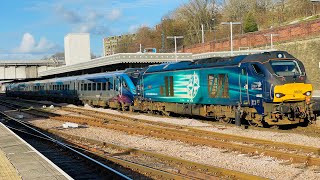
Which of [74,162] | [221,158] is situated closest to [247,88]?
[221,158]

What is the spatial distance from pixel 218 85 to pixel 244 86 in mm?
2013

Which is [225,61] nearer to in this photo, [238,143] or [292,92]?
[292,92]

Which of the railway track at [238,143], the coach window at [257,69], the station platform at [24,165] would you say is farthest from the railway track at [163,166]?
the coach window at [257,69]

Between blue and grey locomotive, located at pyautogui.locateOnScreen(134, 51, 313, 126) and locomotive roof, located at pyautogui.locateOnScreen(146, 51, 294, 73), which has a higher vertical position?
locomotive roof, located at pyautogui.locateOnScreen(146, 51, 294, 73)

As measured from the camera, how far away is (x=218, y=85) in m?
19.2

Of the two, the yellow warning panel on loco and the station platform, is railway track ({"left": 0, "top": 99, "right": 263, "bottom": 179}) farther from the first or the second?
the yellow warning panel on loco

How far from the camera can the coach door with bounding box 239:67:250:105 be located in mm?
17172

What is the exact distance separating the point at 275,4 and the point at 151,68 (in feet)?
225

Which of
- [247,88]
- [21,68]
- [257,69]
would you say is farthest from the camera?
[21,68]

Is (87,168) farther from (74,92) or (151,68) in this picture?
(74,92)

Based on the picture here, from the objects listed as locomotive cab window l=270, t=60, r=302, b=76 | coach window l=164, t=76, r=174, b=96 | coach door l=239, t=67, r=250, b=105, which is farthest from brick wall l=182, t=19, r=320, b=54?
coach door l=239, t=67, r=250, b=105

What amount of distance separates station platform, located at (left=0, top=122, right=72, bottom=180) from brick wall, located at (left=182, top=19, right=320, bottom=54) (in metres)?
43.4

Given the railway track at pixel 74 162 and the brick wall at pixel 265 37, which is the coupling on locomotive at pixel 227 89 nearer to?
the railway track at pixel 74 162

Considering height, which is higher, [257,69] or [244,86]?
[257,69]
